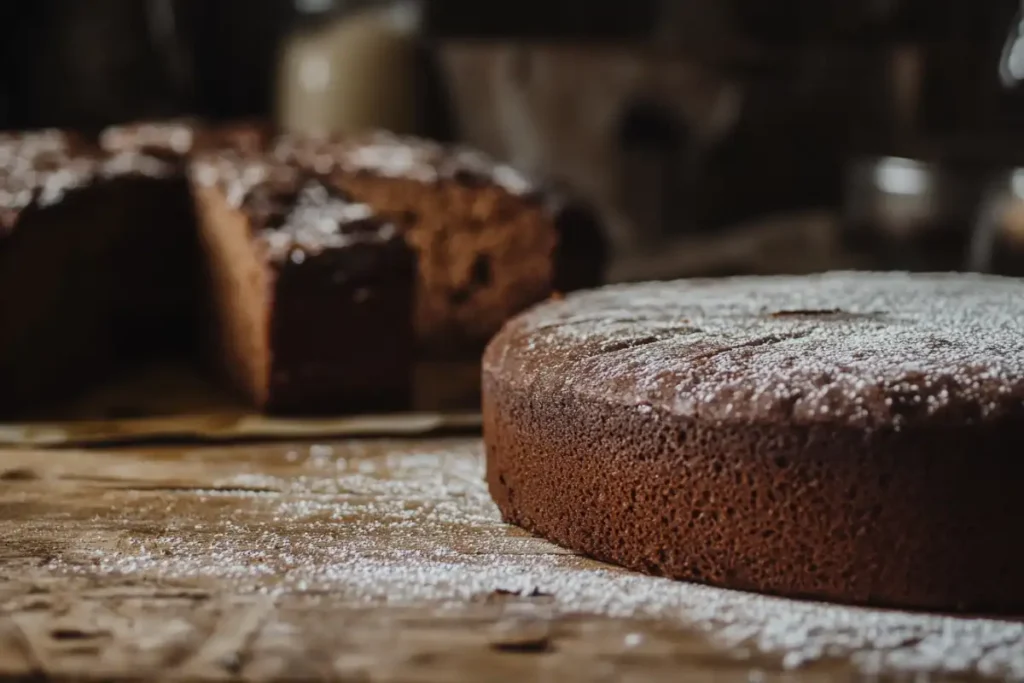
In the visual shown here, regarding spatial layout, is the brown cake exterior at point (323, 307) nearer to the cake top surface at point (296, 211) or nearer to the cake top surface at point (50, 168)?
the cake top surface at point (296, 211)

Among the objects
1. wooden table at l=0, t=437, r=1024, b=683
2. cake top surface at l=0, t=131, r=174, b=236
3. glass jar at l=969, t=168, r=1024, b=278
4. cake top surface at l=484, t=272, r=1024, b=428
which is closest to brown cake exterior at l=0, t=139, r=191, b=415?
cake top surface at l=0, t=131, r=174, b=236

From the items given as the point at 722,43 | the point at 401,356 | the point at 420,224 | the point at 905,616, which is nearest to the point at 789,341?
the point at 905,616

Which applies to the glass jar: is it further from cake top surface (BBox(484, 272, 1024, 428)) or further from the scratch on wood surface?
the scratch on wood surface

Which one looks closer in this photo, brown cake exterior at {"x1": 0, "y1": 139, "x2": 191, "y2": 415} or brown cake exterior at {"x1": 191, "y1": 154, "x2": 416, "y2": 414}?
brown cake exterior at {"x1": 191, "y1": 154, "x2": 416, "y2": 414}

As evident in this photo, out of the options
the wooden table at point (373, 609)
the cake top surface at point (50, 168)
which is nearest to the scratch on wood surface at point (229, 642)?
the wooden table at point (373, 609)

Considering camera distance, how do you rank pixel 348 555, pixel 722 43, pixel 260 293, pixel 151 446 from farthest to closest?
pixel 722 43
pixel 260 293
pixel 151 446
pixel 348 555

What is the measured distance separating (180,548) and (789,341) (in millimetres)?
1023

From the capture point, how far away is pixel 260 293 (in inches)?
112

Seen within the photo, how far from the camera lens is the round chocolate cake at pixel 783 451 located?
1.57 metres

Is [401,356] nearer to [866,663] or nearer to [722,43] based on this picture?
[866,663]

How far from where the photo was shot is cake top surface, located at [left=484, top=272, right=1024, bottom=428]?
1596 millimetres

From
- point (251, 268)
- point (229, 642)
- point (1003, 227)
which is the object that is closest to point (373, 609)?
point (229, 642)

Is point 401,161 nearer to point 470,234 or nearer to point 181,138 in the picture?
point 470,234

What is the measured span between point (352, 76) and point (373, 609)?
3.58 m
